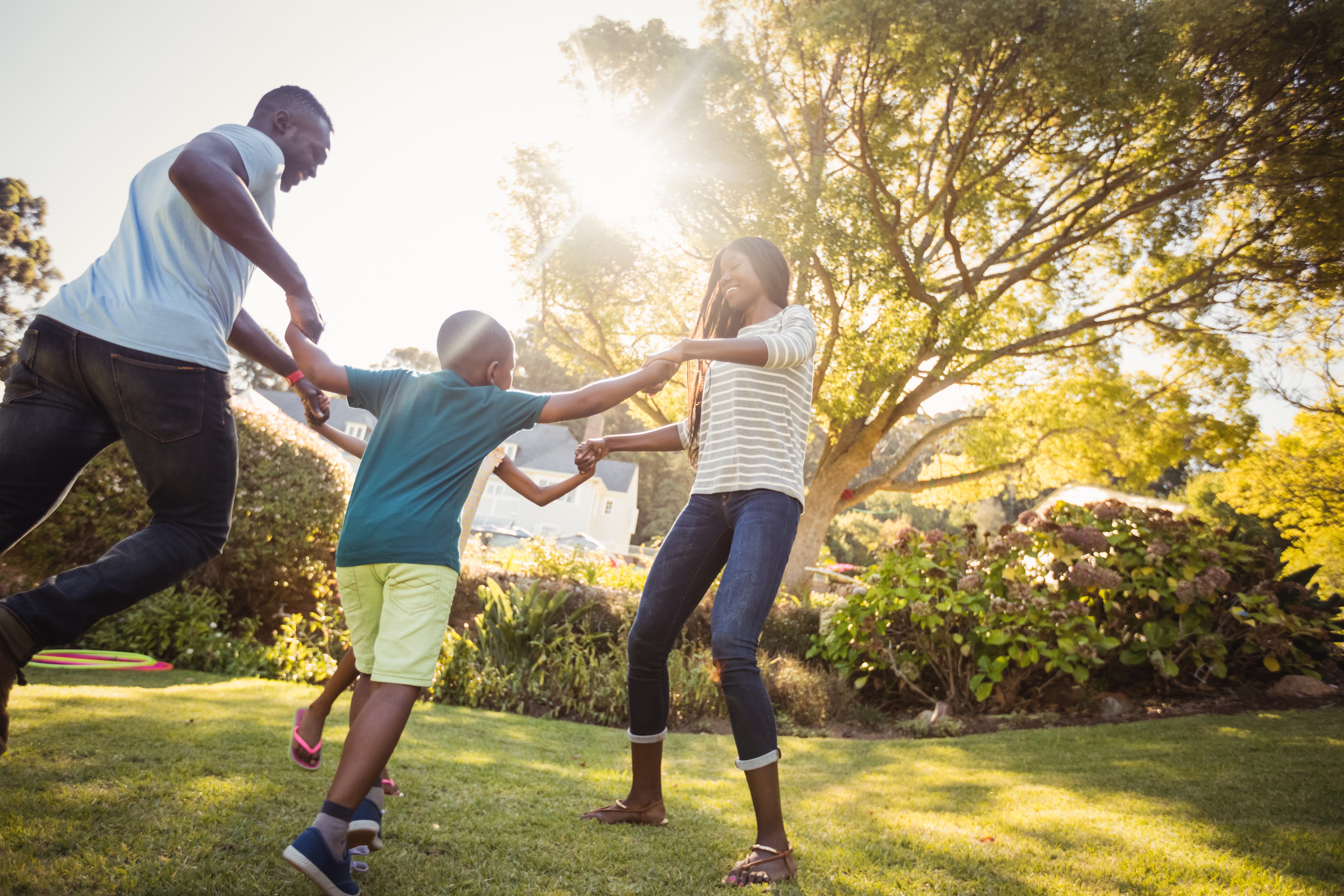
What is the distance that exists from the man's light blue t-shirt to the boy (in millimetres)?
241

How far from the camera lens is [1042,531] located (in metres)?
6.03

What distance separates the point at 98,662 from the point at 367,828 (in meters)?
4.31

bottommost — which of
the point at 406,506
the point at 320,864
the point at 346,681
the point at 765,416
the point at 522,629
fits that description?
the point at 320,864

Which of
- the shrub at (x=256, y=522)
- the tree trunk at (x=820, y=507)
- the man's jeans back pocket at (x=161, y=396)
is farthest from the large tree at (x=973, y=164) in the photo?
the man's jeans back pocket at (x=161, y=396)

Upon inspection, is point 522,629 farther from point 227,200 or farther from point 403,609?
point 227,200

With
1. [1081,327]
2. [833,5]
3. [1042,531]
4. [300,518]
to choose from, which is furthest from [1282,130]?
[300,518]

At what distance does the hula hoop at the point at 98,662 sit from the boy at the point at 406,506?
399cm

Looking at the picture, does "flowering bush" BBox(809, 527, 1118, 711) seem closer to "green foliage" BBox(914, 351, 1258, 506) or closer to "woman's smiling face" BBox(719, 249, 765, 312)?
"woman's smiling face" BBox(719, 249, 765, 312)

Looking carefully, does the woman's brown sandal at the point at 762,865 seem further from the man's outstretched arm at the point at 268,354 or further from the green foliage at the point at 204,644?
the green foliage at the point at 204,644

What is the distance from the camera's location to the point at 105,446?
196 centimetres

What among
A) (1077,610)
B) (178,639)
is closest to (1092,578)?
(1077,610)

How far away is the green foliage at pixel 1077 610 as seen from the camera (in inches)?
220

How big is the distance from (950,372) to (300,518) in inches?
393

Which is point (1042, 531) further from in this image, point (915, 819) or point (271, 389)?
point (271, 389)
